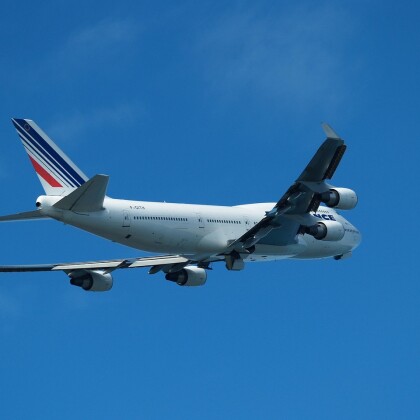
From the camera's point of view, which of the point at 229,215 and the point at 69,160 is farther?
the point at 229,215

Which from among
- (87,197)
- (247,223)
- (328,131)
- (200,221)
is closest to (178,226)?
(200,221)

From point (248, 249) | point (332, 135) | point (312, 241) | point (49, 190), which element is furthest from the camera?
point (312, 241)

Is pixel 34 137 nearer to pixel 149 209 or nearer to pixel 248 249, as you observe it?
pixel 149 209

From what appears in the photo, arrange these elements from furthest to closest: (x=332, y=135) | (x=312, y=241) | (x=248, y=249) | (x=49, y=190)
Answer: (x=312, y=241) < (x=248, y=249) < (x=49, y=190) < (x=332, y=135)

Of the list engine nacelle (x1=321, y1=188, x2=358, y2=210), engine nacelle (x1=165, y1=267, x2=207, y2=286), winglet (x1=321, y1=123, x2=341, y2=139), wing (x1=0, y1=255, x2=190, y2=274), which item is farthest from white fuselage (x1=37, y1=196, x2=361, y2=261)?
winglet (x1=321, y1=123, x2=341, y2=139)

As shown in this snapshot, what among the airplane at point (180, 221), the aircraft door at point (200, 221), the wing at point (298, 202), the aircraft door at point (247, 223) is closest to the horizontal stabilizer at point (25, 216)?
the airplane at point (180, 221)

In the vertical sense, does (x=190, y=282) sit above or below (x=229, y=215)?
below

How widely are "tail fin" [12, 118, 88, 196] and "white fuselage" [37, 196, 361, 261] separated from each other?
1.63m

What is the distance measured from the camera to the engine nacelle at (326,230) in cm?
4566

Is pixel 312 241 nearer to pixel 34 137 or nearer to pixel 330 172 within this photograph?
pixel 330 172

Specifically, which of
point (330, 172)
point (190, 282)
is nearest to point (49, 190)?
point (190, 282)

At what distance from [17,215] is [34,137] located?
152 inches

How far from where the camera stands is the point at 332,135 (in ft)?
135

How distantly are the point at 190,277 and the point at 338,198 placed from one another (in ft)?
27.9
